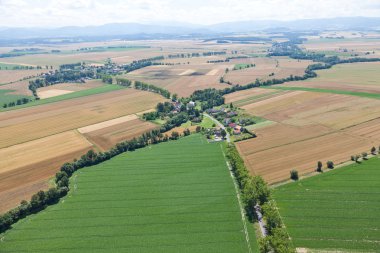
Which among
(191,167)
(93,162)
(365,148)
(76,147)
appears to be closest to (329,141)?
(365,148)

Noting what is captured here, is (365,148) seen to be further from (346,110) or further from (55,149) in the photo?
(55,149)

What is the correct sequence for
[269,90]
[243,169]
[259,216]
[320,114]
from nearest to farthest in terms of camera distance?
1. [259,216]
2. [243,169]
3. [320,114]
4. [269,90]

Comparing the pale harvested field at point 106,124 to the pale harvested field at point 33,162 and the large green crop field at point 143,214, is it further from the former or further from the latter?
the large green crop field at point 143,214

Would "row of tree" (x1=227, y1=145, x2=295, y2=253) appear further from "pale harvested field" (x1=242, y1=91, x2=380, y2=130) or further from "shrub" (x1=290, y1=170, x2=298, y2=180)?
"pale harvested field" (x1=242, y1=91, x2=380, y2=130)

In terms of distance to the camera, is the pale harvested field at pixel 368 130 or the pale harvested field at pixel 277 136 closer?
the pale harvested field at pixel 277 136

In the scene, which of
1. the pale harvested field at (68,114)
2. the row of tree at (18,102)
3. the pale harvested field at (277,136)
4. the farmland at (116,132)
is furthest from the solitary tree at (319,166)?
the row of tree at (18,102)

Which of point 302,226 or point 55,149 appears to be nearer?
point 302,226

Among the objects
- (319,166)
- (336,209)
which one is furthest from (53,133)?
(336,209)

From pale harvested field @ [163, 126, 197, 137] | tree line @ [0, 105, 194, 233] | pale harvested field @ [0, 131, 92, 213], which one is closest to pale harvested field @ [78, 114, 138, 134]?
pale harvested field @ [0, 131, 92, 213]

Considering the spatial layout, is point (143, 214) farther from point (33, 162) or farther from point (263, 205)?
point (33, 162)
